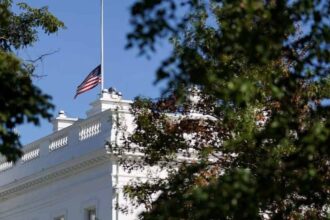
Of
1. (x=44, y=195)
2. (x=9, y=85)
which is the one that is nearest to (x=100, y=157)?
(x=44, y=195)

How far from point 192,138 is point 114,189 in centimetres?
1073

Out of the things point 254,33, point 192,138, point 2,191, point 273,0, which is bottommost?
point 254,33

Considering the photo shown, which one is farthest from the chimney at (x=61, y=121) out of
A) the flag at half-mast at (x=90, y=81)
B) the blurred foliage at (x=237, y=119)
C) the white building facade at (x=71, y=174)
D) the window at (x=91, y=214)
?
the blurred foliage at (x=237, y=119)

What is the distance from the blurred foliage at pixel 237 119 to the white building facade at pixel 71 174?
9.25 metres

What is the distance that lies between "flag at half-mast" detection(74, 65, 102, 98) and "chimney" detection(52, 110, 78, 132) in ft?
9.81

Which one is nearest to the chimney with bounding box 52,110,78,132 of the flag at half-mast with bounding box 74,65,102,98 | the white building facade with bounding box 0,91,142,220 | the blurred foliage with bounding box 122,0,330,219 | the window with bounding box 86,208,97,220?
the white building facade with bounding box 0,91,142,220

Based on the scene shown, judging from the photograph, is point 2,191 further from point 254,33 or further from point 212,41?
point 254,33

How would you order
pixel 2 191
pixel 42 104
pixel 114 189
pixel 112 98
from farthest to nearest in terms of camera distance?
1. pixel 2 191
2. pixel 112 98
3. pixel 114 189
4. pixel 42 104

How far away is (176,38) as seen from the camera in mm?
23781

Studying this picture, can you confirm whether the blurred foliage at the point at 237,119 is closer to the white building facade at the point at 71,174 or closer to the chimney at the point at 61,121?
the white building facade at the point at 71,174

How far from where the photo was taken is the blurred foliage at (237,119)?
41.3 feet

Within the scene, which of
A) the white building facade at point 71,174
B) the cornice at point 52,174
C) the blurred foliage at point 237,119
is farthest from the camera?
the cornice at point 52,174

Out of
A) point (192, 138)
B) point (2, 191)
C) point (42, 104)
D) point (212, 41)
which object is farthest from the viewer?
point (2, 191)

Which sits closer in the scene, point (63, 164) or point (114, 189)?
point (114, 189)
